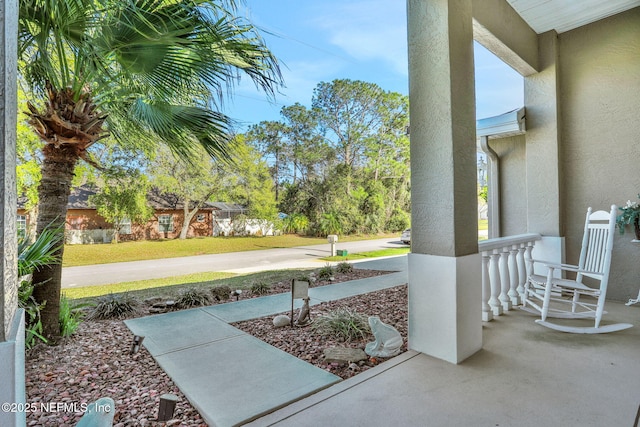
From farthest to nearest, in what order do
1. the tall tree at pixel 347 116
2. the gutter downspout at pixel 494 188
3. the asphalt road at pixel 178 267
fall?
the tall tree at pixel 347 116, the asphalt road at pixel 178 267, the gutter downspout at pixel 494 188

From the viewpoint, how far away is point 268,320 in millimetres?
3521

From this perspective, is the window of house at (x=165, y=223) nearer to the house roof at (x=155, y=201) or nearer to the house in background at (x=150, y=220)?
the house in background at (x=150, y=220)

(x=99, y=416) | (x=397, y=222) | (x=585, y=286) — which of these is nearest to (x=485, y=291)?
(x=585, y=286)

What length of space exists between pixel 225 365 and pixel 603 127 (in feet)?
16.2

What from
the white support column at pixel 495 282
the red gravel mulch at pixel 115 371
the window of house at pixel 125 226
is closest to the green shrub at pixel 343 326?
the red gravel mulch at pixel 115 371

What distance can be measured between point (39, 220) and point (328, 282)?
439cm

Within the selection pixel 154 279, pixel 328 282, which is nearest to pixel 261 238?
pixel 154 279

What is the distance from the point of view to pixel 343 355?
2.39m

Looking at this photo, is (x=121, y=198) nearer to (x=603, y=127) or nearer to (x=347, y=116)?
(x=347, y=116)

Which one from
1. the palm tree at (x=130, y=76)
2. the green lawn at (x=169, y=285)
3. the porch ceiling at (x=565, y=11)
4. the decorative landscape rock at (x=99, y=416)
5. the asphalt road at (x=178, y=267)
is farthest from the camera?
the asphalt road at (x=178, y=267)

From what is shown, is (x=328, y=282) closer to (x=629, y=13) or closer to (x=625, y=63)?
(x=625, y=63)

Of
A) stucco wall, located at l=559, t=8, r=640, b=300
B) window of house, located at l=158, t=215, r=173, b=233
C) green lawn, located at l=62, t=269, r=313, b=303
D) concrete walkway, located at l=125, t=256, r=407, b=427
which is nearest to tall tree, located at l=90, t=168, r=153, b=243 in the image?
window of house, located at l=158, t=215, r=173, b=233

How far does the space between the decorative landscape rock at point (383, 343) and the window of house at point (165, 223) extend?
49.8 ft

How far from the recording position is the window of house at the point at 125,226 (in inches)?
530
